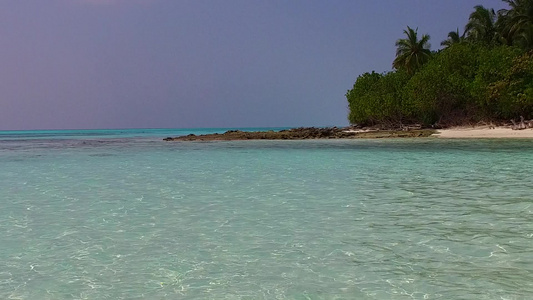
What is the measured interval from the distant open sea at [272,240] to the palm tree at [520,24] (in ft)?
146

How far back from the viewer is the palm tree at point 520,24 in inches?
1997

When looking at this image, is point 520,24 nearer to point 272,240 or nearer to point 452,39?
point 452,39

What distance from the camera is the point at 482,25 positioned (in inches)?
2419

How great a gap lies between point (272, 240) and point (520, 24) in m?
54.8

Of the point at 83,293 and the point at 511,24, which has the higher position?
the point at 511,24

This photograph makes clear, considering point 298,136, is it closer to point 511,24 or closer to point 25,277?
point 511,24

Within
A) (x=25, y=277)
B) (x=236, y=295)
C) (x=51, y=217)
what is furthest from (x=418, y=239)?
(x=51, y=217)

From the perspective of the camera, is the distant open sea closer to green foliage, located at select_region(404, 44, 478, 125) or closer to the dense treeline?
the dense treeline

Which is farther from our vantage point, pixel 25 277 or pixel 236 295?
pixel 25 277

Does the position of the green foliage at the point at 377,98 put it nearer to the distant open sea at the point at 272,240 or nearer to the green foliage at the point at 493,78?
the green foliage at the point at 493,78

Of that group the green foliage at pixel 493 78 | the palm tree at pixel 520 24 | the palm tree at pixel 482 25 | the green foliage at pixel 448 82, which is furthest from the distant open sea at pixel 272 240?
the palm tree at pixel 482 25

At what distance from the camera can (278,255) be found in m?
6.21

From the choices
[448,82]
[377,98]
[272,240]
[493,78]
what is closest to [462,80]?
[448,82]

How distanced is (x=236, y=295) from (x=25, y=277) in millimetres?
2556
